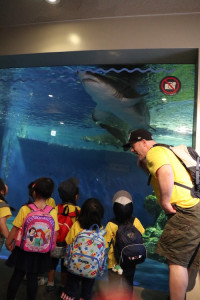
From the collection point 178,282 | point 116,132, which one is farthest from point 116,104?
point 178,282

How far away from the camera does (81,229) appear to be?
2.40m

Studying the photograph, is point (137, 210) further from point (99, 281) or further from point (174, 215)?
point (174, 215)

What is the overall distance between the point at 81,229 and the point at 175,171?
1027mm

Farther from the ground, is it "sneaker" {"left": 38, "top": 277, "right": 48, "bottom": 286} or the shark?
the shark

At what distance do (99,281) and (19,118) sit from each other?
325 centimetres

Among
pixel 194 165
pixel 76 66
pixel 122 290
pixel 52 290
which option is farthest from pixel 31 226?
pixel 76 66

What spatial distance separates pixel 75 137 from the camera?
4492mm

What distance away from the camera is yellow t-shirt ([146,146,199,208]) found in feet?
7.09

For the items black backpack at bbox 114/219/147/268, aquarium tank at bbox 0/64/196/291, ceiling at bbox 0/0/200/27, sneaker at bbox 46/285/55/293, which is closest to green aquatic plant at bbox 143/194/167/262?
aquarium tank at bbox 0/64/196/291

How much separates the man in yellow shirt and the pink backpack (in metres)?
0.98

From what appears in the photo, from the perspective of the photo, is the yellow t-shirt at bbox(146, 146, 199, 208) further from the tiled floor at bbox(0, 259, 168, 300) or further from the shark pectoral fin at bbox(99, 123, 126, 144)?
the shark pectoral fin at bbox(99, 123, 126, 144)

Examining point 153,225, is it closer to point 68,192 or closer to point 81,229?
point 68,192

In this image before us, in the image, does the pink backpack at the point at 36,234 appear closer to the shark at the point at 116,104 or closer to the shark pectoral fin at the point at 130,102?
the shark at the point at 116,104

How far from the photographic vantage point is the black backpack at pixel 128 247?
2.42 metres
